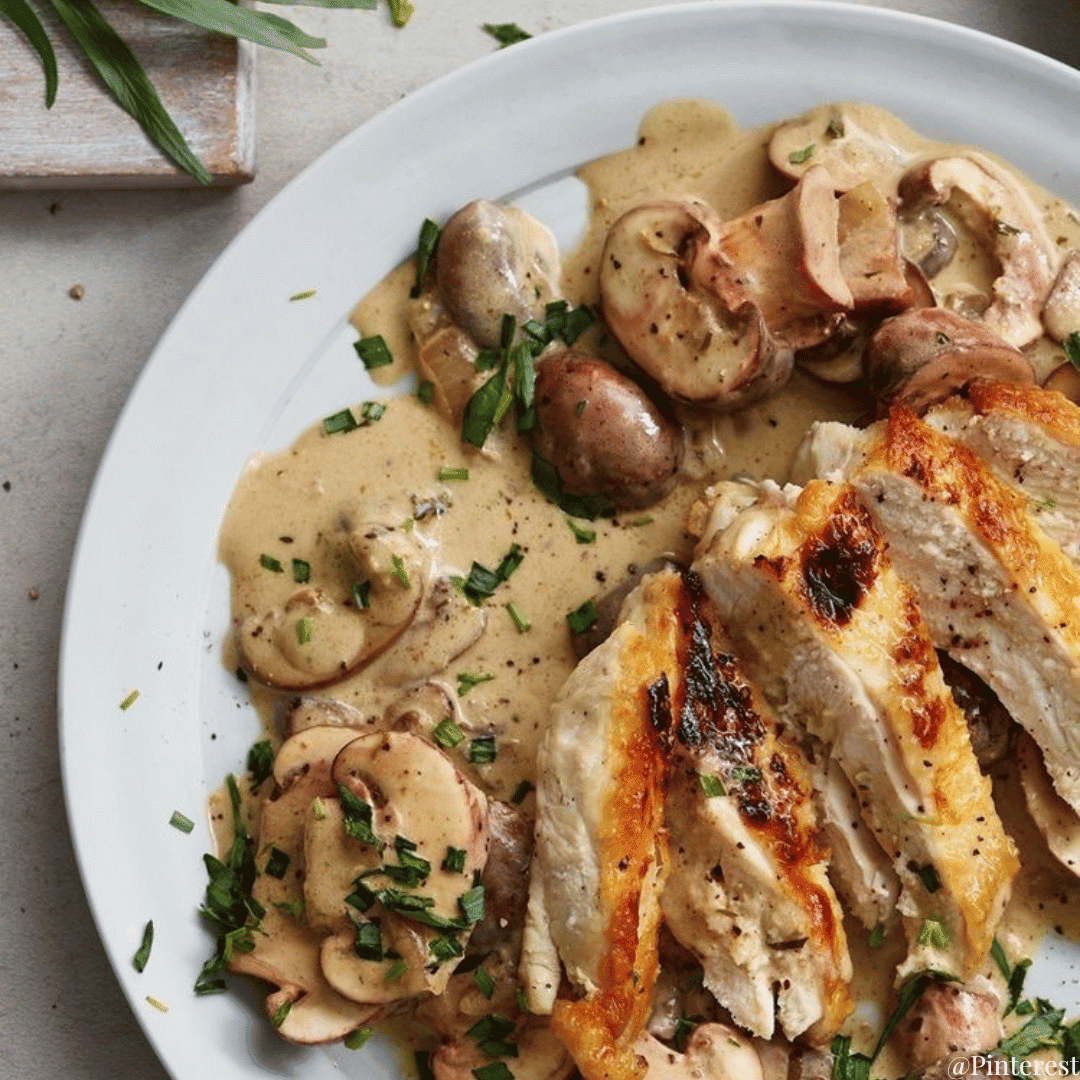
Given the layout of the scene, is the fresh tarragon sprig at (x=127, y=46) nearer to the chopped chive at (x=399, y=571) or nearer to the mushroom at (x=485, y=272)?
the mushroom at (x=485, y=272)

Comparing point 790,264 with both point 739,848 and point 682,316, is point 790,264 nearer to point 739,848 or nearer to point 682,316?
point 682,316

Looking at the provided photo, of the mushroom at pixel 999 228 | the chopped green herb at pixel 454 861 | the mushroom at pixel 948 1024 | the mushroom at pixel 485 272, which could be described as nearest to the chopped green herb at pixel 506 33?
the mushroom at pixel 485 272

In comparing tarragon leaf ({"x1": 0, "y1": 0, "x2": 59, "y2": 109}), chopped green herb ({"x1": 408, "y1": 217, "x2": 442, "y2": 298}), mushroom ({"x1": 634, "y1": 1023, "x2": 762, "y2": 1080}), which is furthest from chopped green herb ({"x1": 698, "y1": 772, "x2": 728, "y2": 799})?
tarragon leaf ({"x1": 0, "y1": 0, "x2": 59, "y2": 109})

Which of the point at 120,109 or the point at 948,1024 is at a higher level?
the point at 120,109

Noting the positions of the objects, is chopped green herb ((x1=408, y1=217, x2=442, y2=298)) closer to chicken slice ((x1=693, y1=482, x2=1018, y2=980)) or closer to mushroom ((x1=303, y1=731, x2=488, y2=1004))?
chicken slice ((x1=693, y1=482, x2=1018, y2=980))

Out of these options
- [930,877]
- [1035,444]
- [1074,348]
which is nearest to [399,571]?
[930,877]

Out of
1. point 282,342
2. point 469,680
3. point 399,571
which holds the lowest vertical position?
point 469,680
